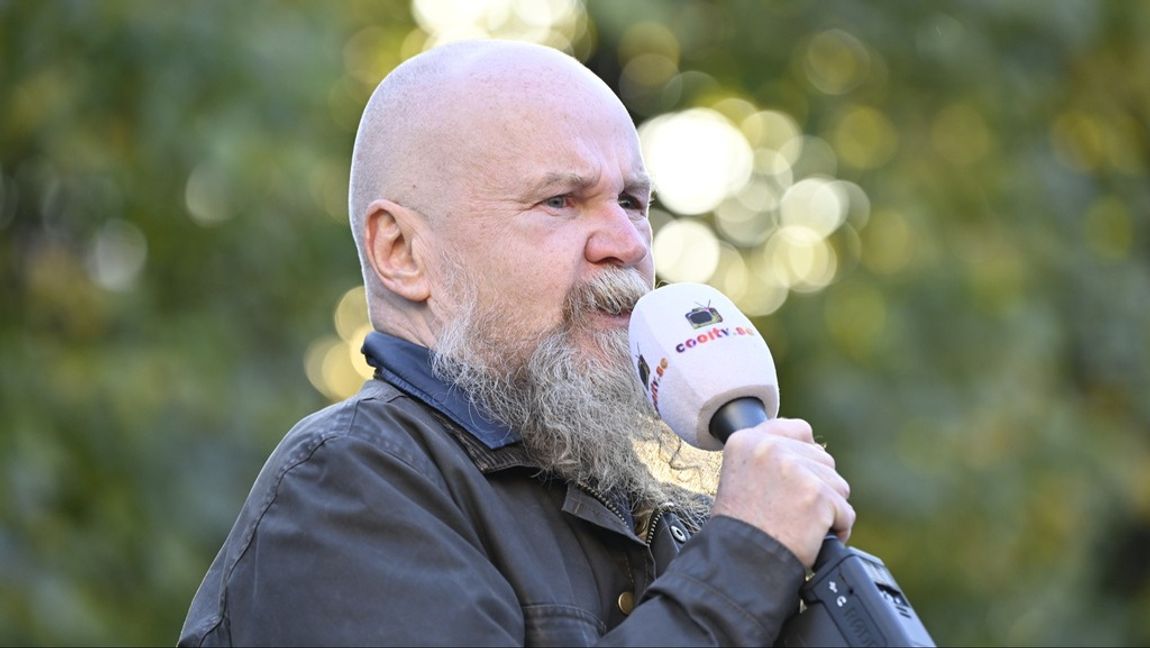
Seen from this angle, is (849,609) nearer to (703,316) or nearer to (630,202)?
(703,316)

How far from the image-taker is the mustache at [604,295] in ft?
10.2

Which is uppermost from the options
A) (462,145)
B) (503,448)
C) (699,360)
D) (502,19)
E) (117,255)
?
(502,19)

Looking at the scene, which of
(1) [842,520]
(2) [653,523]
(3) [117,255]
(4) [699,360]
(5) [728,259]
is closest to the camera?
(1) [842,520]

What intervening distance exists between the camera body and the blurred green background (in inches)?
158

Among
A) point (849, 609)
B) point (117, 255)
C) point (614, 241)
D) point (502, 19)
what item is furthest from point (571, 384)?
point (502, 19)

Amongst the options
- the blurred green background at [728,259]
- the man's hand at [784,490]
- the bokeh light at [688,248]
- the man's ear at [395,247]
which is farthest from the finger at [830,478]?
the bokeh light at [688,248]

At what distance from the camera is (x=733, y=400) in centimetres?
279

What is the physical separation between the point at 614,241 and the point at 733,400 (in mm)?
506

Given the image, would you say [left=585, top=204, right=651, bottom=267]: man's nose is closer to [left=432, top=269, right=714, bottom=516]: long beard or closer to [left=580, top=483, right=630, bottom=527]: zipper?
[left=432, top=269, right=714, bottom=516]: long beard

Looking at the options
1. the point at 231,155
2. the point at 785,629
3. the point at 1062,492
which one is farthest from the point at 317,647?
the point at 1062,492

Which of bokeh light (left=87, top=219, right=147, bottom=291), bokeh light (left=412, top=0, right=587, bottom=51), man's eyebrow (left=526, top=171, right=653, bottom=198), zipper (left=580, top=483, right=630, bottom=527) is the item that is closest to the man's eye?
man's eyebrow (left=526, top=171, right=653, bottom=198)

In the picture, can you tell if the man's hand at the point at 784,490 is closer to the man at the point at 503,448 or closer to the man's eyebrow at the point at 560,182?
the man at the point at 503,448

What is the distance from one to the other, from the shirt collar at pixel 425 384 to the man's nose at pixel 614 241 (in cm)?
36

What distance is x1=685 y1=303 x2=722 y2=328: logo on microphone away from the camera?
2.83m
